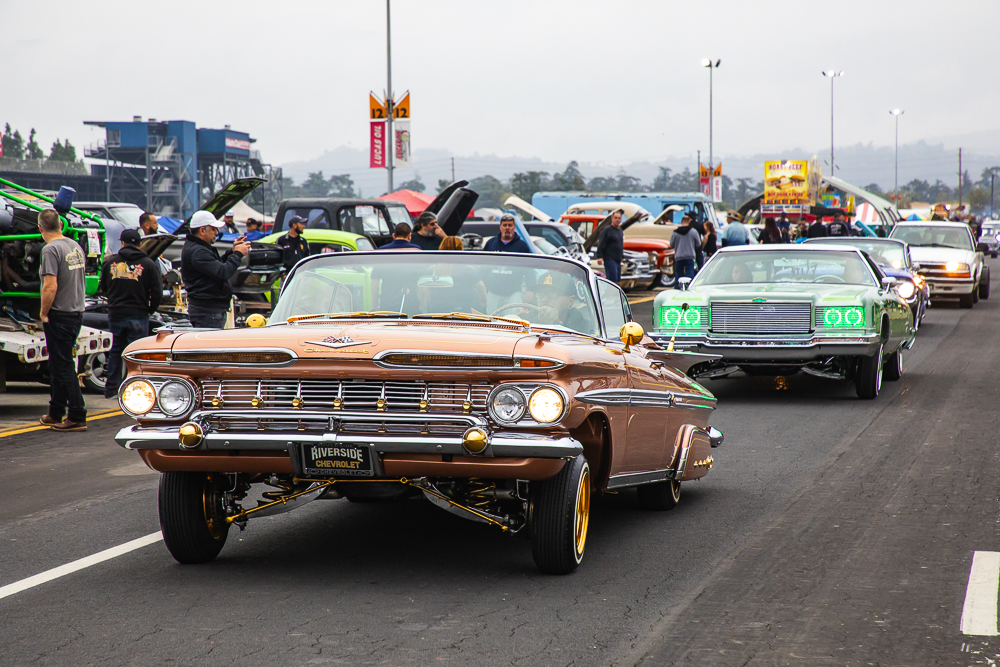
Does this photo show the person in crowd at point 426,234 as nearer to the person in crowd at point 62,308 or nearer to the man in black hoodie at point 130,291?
the man in black hoodie at point 130,291

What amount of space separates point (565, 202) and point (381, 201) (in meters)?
32.6

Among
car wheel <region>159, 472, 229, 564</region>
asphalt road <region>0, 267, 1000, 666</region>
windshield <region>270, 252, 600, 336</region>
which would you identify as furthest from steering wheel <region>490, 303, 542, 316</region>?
car wheel <region>159, 472, 229, 564</region>

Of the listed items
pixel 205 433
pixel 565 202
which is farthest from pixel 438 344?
pixel 565 202

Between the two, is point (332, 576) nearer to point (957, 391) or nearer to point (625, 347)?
point (625, 347)

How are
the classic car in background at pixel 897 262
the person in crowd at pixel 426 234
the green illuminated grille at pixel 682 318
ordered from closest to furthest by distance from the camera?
the green illuminated grille at pixel 682 318
the person in crowd at pixel 426 234
the classic car in background at pixel 897 262

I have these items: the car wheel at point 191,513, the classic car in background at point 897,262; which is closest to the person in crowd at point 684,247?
the classic car in background at point 897,262

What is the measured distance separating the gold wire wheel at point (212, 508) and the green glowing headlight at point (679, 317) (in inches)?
287

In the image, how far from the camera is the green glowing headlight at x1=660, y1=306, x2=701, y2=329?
477 inches

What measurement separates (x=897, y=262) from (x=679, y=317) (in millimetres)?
A: 8749

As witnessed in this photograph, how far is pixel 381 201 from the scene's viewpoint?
22.0 metres

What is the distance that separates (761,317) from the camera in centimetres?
1183

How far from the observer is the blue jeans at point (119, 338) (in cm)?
1203

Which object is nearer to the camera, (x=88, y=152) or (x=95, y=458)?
(x=95, y=458)

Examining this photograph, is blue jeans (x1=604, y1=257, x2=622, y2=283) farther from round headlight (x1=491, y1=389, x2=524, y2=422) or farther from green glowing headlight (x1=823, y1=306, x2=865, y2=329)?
round headlight (x1=491, y1=389, x2=524, y2=422)
